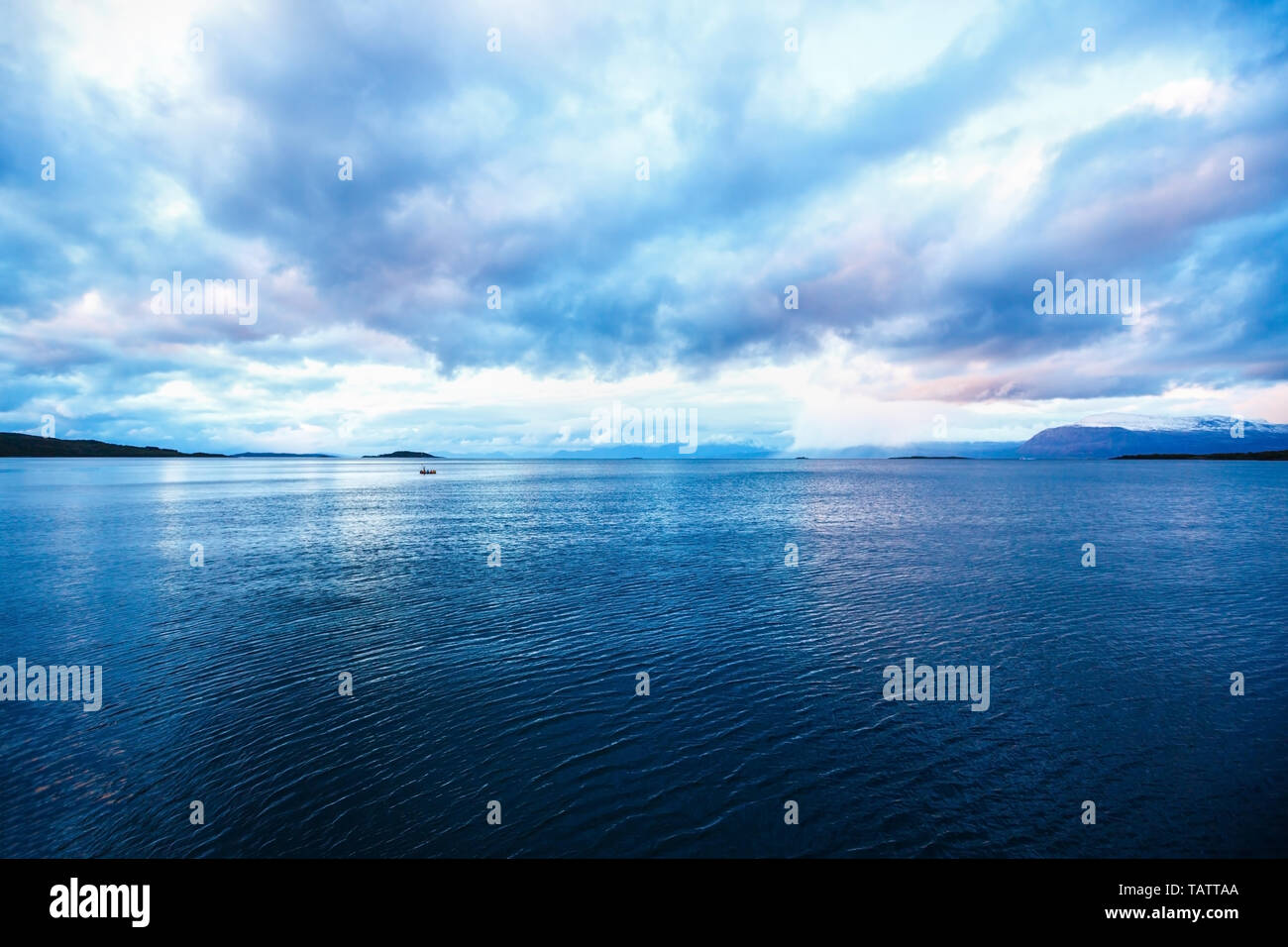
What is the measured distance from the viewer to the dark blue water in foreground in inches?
597

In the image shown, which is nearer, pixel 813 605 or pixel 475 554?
pixel 813 605

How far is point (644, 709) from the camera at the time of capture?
21953 mm

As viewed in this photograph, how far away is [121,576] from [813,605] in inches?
2036

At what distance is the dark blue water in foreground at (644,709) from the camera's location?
15172 millimetres

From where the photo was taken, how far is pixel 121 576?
43688 millimetres

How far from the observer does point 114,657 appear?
2697cm

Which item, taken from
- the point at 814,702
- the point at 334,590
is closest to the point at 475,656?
the point at 814,702
